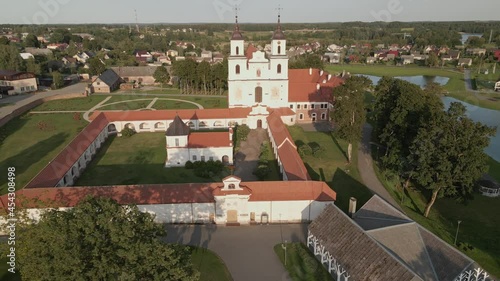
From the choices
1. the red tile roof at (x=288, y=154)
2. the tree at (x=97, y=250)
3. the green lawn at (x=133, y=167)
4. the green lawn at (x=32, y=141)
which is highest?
the tree at (x=97, y=250)

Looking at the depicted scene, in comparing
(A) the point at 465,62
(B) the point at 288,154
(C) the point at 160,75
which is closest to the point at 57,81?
(C) the point at 160,75

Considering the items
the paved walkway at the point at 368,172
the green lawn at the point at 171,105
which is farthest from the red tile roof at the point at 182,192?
the green lawn at the point at 171,105

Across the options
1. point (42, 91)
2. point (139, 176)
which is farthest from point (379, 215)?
point (42, 91)

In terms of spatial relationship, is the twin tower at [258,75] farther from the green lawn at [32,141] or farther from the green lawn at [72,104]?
the green lawn at [72,104]

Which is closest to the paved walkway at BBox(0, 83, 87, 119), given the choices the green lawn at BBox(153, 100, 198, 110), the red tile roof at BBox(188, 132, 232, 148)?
the green lawn at BBox(153, 100, 198, 110)

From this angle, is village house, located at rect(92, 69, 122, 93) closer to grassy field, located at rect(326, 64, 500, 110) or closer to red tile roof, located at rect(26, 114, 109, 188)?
red tile roof, located at rect(26, 114, 109, 188)

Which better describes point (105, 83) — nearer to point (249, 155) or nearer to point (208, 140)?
point (208, 140)
